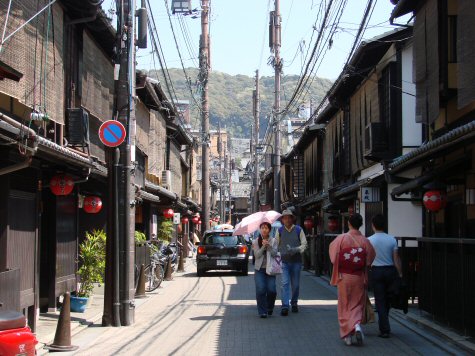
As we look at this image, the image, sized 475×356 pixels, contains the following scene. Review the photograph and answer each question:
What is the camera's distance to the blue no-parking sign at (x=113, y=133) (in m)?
12.4

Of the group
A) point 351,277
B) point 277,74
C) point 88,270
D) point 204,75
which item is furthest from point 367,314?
point 204,75

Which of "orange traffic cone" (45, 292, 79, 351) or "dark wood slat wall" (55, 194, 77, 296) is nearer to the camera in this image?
"orange traffic cone" (45, 292, 79, 351)

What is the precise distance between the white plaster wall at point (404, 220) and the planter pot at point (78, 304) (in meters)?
8.82

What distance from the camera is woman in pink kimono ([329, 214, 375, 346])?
398 inches

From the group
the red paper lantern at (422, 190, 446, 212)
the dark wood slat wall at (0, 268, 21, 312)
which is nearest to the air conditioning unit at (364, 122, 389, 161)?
the red paper lantern at (422, 190, 446, 212)

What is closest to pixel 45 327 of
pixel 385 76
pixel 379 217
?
pixel 379 217

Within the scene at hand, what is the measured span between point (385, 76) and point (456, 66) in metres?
5.92

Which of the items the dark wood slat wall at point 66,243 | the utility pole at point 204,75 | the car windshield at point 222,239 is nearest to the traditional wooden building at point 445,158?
the dark wood slat wall at point 66,243

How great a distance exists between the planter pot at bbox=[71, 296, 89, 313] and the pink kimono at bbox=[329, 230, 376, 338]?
20.4 ft

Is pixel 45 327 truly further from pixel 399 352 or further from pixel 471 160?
pixel 471 160

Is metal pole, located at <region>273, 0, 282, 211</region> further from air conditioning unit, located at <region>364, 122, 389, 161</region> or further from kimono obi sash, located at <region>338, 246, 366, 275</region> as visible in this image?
kimono obi sash, located at <region>338, 246, 366, 275</region>

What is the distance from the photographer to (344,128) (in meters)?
25.7

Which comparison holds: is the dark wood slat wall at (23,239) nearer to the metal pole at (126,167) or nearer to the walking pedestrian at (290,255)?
the metal pole at (126,167)

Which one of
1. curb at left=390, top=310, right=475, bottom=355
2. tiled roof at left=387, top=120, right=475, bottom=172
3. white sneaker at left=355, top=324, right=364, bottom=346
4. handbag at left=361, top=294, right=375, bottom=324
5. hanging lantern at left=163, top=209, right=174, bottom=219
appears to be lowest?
curb at left=390, top=310, right=475, bottom=355
